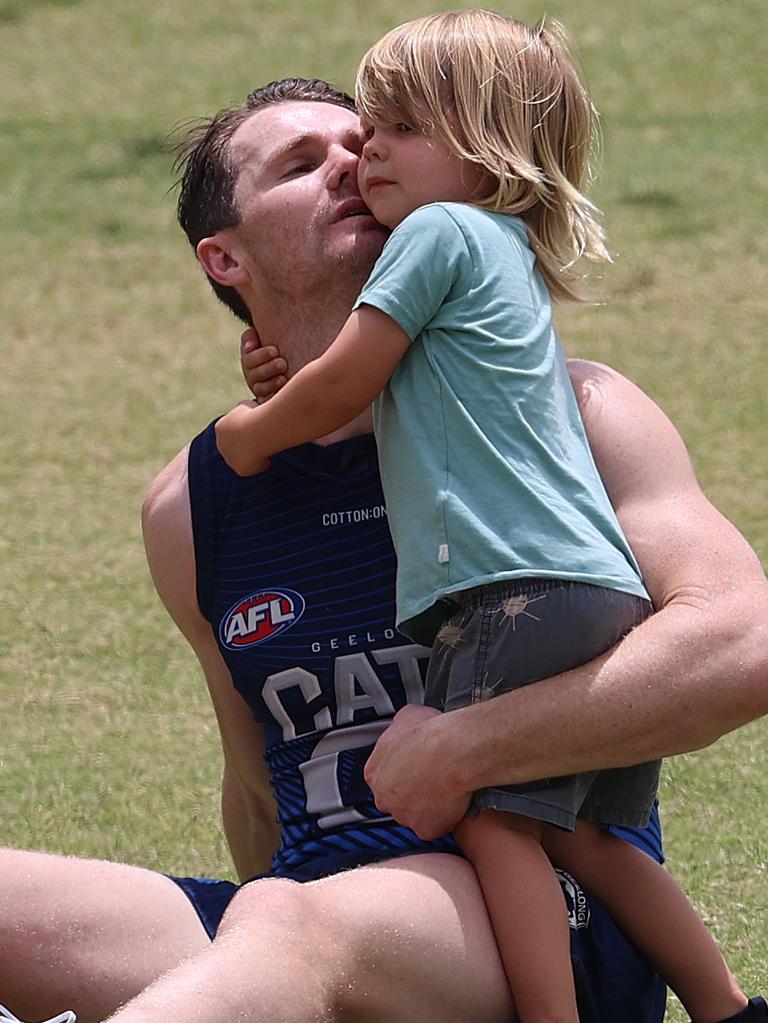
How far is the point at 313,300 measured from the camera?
2857mm

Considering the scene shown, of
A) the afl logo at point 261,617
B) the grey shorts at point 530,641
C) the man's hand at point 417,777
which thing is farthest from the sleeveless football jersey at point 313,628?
the grey shorts at point 530,641

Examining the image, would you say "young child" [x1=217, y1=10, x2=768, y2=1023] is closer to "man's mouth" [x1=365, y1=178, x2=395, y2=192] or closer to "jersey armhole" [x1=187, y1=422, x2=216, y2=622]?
"man's mouth" [x1=365, y1=178, x2=395, y2=192]

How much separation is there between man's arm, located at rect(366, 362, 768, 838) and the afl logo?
30cm

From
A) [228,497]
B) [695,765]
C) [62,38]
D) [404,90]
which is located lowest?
[695,765]

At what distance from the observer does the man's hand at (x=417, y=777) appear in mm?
2379

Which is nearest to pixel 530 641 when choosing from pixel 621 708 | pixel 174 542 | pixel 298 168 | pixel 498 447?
pixel 621 708

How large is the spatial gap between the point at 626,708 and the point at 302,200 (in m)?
0.98

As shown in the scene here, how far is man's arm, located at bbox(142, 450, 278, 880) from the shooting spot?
282 cm

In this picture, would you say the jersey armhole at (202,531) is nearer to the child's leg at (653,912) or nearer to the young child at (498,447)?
the young child at (498,447)

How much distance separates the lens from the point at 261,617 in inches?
106

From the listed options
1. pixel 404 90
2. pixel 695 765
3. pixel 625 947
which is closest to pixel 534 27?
pixel 404 90

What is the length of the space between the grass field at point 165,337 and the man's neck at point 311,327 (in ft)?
3.64

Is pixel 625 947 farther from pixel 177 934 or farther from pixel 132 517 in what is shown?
pixel 132 517

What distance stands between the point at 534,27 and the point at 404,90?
0.28 metres
